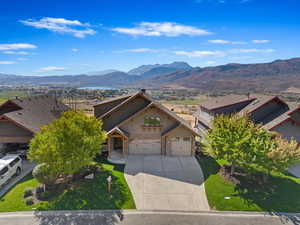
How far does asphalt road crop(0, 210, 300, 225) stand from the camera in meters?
11.1

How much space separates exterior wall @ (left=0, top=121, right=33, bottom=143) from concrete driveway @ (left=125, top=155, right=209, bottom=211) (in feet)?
36.6

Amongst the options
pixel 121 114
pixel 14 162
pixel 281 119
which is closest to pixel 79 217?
pixel 14 162

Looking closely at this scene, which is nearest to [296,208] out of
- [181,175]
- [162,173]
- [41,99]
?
[181,175]

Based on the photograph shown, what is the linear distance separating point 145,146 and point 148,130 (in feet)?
6.41

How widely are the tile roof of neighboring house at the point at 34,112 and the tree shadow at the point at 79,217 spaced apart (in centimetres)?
997

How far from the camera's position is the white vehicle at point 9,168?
48.6 feet

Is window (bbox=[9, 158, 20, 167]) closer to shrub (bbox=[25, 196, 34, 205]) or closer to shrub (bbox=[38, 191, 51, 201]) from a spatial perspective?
shrub (bbox=[25, 196, 34, 205])

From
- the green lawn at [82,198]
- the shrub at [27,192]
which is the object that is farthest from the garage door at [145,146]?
the shrub at [27,192]

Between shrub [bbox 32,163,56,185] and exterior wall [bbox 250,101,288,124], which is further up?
exterior wall [bbox 250,101,288,124]

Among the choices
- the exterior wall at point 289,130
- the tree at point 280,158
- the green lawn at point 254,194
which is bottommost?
the green lawn at point 254,194

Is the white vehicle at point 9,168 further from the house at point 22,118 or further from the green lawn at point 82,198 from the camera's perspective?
the house at point 22,118

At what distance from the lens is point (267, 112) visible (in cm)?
2355

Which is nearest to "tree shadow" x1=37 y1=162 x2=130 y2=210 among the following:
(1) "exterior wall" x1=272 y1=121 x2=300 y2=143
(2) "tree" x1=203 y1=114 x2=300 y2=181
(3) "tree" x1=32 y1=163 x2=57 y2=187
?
(3) "tree" x1=32 y1=163 x2=57 y2=187

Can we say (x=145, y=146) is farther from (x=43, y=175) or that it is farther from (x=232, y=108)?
(x=232, y=108)
